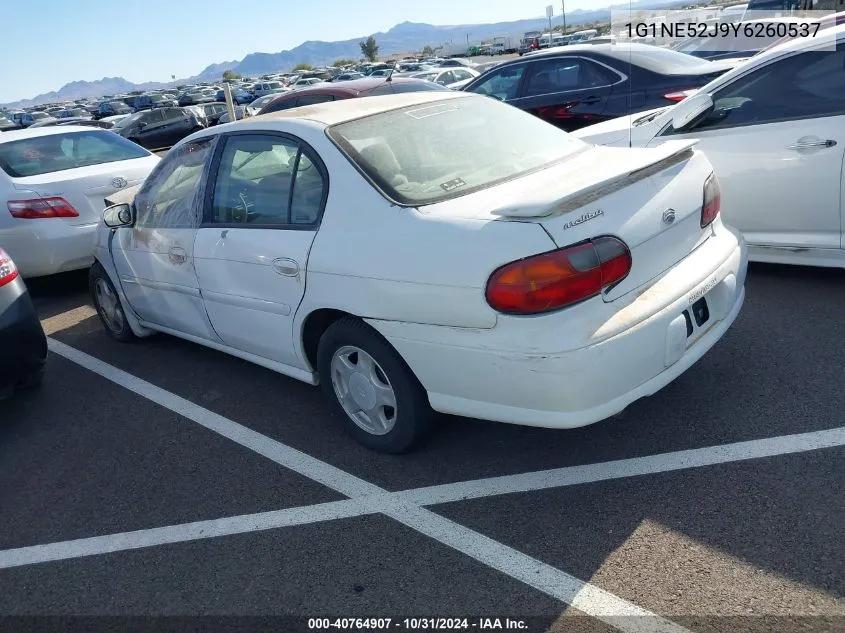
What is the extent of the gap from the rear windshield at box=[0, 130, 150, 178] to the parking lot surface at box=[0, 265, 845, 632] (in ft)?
11.0

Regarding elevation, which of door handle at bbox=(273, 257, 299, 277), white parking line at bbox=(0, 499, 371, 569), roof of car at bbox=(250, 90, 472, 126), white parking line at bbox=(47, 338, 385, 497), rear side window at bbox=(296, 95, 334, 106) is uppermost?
roof of car at bbox=(250, 90, 472, 126)

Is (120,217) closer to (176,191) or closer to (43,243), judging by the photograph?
(176,191)

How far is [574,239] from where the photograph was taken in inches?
107

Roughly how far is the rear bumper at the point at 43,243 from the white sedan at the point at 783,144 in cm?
501

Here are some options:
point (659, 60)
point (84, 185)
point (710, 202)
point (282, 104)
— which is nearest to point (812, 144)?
point (710, 202)

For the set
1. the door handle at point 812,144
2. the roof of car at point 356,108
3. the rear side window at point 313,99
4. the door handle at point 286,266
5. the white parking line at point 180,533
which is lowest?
the white parking line at point 180,533

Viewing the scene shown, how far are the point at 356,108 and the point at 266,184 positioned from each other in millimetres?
616

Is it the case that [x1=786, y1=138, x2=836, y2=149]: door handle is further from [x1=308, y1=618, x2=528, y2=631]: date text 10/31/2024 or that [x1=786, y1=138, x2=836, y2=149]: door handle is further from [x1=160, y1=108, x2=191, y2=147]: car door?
[x1=160, y1=108, x2=191, y2=147]: car door

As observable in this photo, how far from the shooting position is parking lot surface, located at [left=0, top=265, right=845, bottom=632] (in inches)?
98.0

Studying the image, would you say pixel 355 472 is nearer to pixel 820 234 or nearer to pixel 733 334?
pixel 733 334

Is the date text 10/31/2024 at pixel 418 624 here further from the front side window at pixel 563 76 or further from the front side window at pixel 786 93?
the front side window at pixel 563 76

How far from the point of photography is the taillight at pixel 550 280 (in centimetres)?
268

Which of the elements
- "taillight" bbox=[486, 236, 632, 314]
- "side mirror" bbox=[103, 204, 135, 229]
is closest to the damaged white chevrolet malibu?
"taillight" bbox=[486, 236, 632, 314]

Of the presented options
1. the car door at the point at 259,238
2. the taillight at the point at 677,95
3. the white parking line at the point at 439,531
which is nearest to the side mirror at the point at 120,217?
the car door at the point at 259,238
